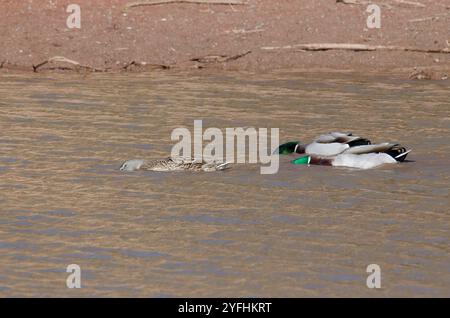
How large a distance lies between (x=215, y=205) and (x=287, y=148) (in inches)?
79.4

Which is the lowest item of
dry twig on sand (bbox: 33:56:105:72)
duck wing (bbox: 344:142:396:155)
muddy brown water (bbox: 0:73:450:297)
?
muddy brown water (bbox: 0:73:450:297)

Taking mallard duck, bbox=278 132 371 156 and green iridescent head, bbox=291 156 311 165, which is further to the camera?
mallard duck, bbox=278 132 371 156

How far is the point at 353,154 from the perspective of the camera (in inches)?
405

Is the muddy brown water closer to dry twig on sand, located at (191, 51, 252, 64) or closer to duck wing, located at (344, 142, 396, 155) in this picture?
duck wing, located at (344, 142, 396, 155)

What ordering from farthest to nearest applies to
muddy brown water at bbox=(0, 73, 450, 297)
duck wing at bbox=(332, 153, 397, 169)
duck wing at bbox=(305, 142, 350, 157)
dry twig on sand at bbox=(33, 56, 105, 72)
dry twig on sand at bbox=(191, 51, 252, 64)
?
dry twig on sand at bbox=(191, 51, 252, 64)
dry twig on sand at bbox=(33, 56, 105, 72)
duck wing at bbox=(305, 142, 350, 157)
duck wing at bbox=(332, 153, 397, 169)
muddy brown water at bbox=(0, 73, 450, 297)

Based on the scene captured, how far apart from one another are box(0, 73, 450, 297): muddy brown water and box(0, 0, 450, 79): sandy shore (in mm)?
2242

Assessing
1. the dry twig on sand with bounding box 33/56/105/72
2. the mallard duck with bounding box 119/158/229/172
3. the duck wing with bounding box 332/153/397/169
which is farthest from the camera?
the dry twig on sand with bounding box 33/56/105/72

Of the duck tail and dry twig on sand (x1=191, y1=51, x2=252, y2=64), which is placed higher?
dry twig on sand (x1=191, y1=51, x2=252, y2=64)

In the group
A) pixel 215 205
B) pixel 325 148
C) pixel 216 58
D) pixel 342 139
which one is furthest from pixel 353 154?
pixel 216 58

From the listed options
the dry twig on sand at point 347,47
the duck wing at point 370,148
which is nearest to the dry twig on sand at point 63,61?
the dry twig on sand at point 347,47

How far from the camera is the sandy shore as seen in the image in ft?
53.4

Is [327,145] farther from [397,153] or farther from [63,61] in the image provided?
[63,61]

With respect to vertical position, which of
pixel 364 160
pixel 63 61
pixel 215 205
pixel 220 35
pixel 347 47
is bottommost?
pixel 215 205

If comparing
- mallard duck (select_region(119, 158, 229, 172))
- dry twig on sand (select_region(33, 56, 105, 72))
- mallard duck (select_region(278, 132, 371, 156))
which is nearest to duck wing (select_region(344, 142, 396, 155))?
mallard duck (select_region(278, 132, 371, 156))
